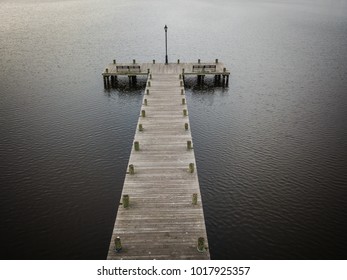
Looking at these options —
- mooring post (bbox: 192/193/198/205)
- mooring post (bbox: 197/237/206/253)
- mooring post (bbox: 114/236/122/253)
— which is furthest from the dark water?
mooring post (bbox: 114/236/122/253)

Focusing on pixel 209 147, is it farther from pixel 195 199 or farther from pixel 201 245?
pixel 201 245

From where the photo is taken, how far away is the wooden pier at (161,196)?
17125mm

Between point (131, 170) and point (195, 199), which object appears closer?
point (195, 199)

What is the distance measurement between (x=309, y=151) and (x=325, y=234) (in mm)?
11075

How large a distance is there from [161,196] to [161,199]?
31cm

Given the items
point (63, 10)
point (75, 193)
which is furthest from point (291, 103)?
point (63, 10)

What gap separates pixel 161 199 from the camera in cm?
2092

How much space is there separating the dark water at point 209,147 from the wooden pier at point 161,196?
3.01 meters

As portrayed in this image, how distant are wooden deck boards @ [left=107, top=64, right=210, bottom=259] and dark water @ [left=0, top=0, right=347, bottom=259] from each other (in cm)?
306

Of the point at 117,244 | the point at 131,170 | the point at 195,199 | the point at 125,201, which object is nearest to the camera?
the point at 117,244

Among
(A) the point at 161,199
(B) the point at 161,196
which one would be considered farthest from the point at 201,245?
(B) the point at 161,196

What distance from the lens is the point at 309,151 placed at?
102 ft

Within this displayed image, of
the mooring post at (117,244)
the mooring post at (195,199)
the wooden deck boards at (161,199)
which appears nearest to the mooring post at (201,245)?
the wooden deck boards at (161,199)
